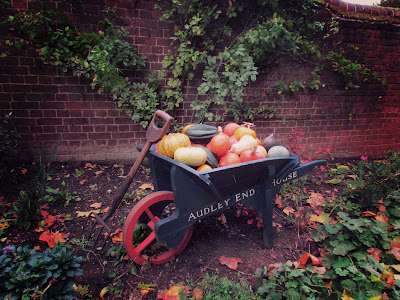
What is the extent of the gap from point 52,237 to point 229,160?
5.87 ft

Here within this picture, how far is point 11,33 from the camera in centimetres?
294

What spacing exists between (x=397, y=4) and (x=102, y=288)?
8817 mm

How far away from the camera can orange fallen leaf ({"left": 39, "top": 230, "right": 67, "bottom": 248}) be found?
6.88 ft

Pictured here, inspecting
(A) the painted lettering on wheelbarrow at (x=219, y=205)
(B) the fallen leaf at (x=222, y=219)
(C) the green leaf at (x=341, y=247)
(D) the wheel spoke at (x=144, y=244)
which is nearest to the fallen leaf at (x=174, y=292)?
(D) the wheel spoke at (x=144, y=244)

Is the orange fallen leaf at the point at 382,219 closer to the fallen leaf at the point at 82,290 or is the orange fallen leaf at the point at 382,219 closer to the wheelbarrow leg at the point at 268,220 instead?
the wheelbarrow leg at the point at 268,220

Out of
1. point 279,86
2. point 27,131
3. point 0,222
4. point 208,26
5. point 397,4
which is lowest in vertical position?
point 0,222

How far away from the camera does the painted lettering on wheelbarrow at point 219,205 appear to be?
5.87 ft

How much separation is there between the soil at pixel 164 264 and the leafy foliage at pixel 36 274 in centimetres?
34

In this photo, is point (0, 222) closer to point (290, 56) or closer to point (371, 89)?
point (290, 56)

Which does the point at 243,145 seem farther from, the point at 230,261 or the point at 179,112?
the point at 179,112

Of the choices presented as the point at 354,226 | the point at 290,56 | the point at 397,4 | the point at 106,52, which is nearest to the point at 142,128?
the point at 106,52

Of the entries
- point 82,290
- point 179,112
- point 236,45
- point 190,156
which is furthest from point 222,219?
point 236,45

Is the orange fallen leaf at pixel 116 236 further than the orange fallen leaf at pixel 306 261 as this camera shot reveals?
Yes

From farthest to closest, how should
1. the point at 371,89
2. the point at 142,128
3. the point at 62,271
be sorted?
the point at 371,89 → the point at 142,128 → the point at 62,271
